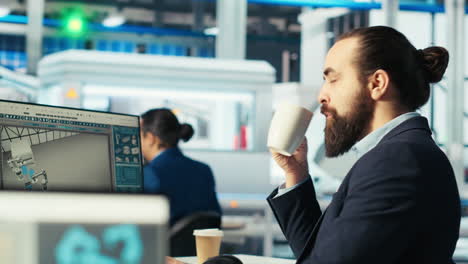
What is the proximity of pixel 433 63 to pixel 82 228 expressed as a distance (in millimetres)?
1202

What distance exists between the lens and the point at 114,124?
1438 mm

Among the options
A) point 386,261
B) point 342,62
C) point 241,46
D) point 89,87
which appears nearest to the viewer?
point 386,261

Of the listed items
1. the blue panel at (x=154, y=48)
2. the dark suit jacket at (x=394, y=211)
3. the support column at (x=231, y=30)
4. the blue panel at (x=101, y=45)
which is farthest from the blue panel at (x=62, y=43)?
the dark suit jacket at (x=394, y=211)

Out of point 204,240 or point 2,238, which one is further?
point 204,240

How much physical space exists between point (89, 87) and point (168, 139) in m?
1.85

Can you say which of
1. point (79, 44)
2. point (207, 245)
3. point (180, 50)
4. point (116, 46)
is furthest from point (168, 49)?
point (207, 245)

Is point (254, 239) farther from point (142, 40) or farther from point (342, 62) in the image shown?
point (142, 40)

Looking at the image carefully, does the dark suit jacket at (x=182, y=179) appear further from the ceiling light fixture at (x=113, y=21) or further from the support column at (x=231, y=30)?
the ceiling light fixture at (x=113, y=21)

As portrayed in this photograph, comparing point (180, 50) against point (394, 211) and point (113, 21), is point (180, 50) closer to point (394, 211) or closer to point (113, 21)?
point (113, 21)

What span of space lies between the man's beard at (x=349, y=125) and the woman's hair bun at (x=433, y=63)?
0.46ft

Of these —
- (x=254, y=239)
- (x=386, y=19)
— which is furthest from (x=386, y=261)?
(x=386, y=19)

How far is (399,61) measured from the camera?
1401 mm

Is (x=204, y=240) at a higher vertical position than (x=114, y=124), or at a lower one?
lower

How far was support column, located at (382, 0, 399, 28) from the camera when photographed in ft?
23.1
